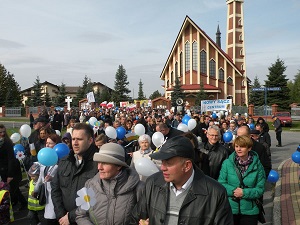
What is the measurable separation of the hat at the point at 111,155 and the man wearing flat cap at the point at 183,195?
0.59 metres

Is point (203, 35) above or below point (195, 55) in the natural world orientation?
above

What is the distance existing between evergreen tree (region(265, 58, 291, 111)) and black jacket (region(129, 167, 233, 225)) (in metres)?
39.0

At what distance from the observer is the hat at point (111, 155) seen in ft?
8.75

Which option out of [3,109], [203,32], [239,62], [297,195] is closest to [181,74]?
[203,32]

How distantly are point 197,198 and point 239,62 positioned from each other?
53894 mm

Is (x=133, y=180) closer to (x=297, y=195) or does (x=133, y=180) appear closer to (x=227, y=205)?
(x=227, y=205)

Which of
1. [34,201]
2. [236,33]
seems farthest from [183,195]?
[236,33]

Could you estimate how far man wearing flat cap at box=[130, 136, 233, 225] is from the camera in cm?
200

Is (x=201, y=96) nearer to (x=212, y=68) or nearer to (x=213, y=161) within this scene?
(x=212, y=68)

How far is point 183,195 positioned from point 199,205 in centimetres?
14

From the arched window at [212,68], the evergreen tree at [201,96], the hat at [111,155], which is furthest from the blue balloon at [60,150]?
the arched window at [212,68]

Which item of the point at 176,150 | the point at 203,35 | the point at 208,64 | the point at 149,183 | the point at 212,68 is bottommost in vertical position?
the point at 149,183

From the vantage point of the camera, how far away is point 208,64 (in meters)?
48.4

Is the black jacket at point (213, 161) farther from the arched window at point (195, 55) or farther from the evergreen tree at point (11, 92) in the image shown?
the evergreen tree at point (11, 92)
